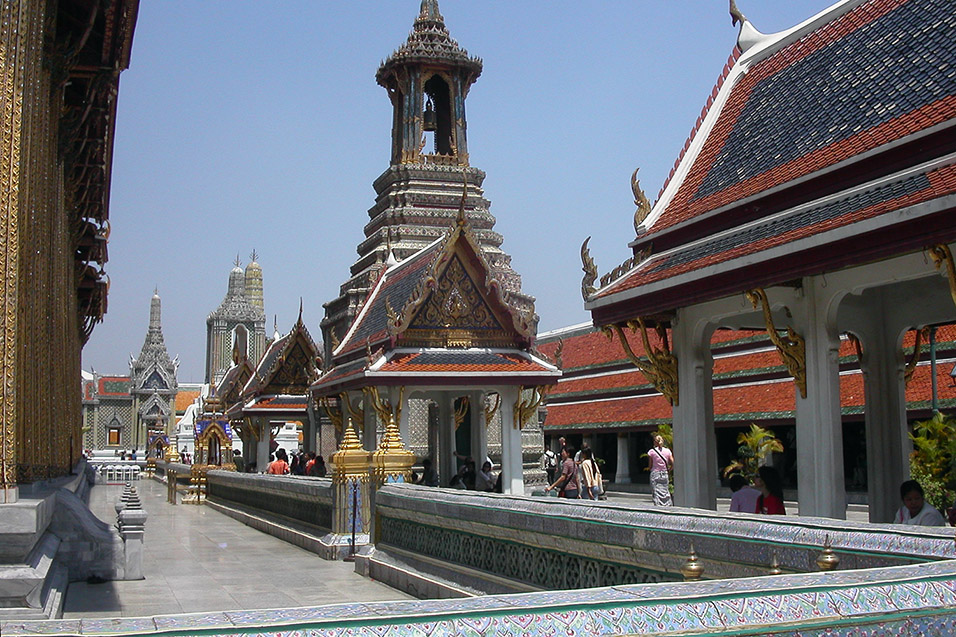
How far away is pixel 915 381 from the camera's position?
2227cm

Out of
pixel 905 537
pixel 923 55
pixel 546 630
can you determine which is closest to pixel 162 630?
pixel 546 630

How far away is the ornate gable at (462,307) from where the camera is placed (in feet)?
56.9

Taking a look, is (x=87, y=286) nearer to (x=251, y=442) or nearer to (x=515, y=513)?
(x=251, y=442)

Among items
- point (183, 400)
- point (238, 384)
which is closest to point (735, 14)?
point (238, 384)

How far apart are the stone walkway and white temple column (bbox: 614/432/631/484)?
15.8 meters

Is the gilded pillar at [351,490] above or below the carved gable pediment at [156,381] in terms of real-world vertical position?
below

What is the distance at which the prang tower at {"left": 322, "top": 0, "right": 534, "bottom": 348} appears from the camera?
31.8 metres

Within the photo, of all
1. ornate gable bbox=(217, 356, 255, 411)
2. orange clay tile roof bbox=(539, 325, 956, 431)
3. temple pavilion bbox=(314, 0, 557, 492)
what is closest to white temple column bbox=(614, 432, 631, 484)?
orange clay tile roof bbox=(539, 325, 956, 431)

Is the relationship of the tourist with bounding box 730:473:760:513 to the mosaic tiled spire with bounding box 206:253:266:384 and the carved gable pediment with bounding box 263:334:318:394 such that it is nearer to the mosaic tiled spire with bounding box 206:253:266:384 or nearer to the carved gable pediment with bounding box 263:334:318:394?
the carved gable pediment with bounding box 263:334:318:394

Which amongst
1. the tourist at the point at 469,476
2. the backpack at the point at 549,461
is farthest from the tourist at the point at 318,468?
the backpack at the point at 549,461

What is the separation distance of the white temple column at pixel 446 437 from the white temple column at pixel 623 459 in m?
12.4

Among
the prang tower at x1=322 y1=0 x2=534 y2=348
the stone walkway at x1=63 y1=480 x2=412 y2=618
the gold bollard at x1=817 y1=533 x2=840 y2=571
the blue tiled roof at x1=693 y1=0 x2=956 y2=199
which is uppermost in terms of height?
the prang tower at x1=322 y1=0 x2=534 y2=348

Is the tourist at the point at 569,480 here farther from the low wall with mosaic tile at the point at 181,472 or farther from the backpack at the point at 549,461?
the low wall with mosaic tile at the point at 181,472

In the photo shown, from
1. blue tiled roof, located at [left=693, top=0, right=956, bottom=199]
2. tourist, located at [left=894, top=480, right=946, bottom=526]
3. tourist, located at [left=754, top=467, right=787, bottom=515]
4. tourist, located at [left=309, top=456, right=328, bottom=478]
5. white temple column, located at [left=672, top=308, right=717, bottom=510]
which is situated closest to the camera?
tourist, located at [left=894, top=480, right=946, bottom=526]
